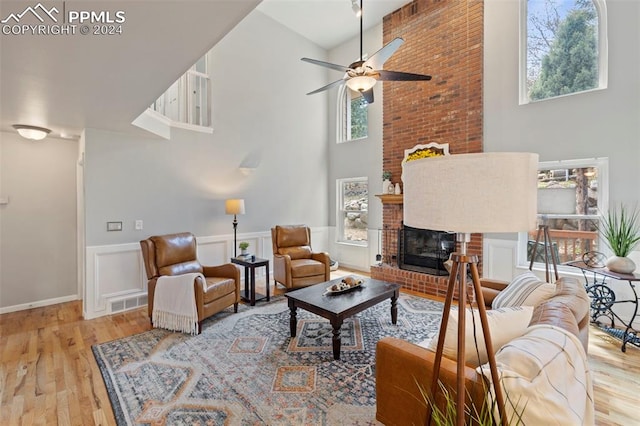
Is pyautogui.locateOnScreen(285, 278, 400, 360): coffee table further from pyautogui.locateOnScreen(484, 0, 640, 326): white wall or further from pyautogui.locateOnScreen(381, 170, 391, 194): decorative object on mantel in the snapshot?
pyautogui.locateOnScreen(381, 170, 391, 194): decorative object on mantel

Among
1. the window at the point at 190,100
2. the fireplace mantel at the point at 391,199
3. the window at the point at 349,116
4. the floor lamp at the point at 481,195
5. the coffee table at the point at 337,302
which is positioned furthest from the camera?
the window at the point at 349,116

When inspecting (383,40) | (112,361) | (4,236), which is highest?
(383,40)

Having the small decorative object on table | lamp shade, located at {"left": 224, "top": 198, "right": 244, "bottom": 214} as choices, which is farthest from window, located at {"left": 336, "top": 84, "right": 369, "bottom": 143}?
the small decorative object on table

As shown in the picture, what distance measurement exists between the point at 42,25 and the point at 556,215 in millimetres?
5028

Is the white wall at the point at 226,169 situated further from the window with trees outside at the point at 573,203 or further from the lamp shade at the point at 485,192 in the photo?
the lamp shade at the point at 485,192

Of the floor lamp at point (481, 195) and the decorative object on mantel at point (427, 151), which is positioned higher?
the decorative object on mantel at point (427, 151)

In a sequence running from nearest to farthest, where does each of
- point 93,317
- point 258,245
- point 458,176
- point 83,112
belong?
point 458,176
point 83,112
point 93,317
point 258,245

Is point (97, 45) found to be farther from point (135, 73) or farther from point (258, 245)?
point (258, 245)

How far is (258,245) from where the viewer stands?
5.28 meters

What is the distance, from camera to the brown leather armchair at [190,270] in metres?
3.16

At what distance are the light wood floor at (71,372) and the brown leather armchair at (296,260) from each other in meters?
1.77

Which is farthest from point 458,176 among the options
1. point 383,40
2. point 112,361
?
point 383,40

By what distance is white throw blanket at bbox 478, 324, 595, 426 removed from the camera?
1028 mm

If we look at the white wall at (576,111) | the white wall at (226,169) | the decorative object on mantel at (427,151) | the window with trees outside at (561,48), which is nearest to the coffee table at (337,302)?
the white wall at (226,169)
